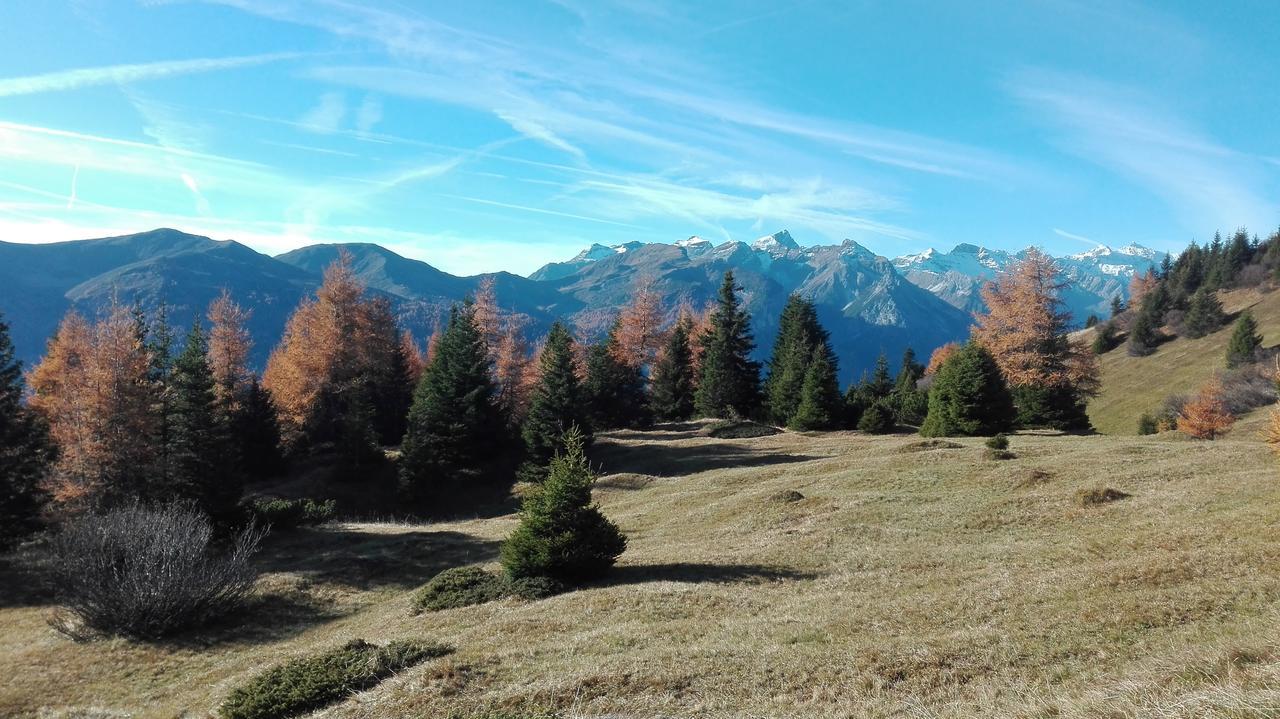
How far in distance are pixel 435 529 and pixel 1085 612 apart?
28247mm

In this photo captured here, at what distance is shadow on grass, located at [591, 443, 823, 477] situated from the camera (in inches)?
1585

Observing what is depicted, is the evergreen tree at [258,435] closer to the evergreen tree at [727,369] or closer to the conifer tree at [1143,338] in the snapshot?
the evergreen tree at [727,369]

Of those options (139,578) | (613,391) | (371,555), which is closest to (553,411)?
(613,391)

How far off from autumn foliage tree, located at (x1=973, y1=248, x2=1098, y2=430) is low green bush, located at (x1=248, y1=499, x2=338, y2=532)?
45.2m

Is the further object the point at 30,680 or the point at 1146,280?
the point at 1146,280

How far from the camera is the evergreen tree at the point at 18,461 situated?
29484 millimetres

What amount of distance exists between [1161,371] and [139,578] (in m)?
112

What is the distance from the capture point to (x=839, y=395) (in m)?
54.6

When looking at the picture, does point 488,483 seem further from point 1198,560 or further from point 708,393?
point 1198,560

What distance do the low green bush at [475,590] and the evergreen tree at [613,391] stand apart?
1445 inches

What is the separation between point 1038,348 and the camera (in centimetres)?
4959

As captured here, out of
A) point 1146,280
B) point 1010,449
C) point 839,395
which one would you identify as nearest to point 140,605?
point 1010,449

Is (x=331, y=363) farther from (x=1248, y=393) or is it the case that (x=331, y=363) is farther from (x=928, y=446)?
(x=1248, y=393)

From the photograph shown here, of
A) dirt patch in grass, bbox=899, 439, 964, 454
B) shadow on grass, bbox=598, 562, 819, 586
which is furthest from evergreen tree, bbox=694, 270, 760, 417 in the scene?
shadow on grass, bbox=598, 562, 819, 586
